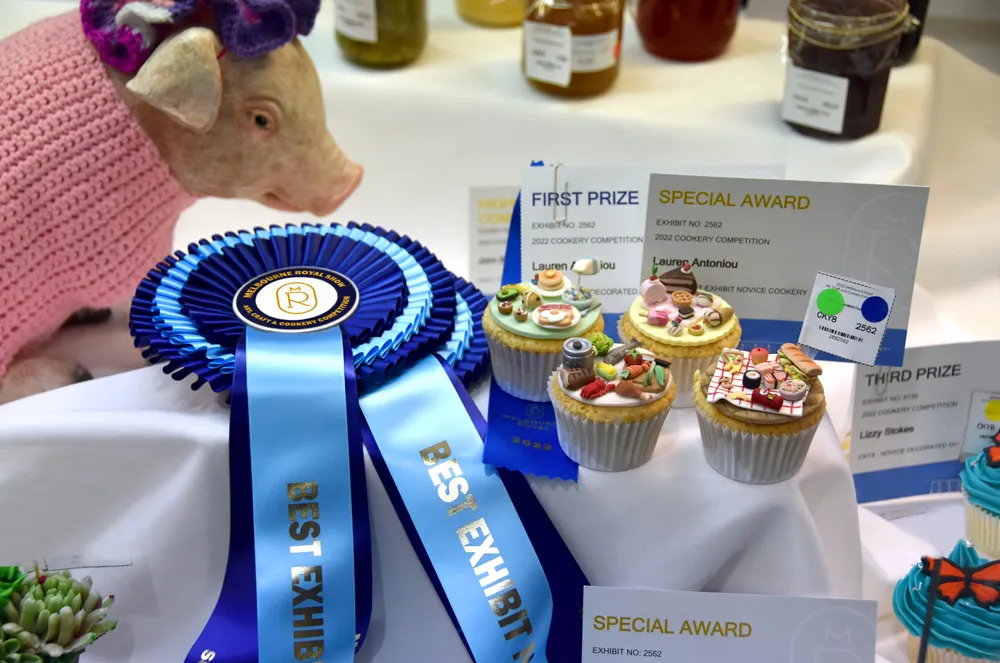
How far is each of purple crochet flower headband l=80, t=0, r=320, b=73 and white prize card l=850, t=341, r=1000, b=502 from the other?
2.34ft

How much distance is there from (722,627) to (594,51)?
93cm

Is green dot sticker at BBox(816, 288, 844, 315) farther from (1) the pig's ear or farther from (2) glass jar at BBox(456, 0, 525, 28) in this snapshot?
(2) glass jar at BBox(456, 0, 525, 28)

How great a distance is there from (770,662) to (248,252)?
0.61 metres

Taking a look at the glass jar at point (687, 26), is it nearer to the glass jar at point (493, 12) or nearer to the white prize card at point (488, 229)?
the glass jar at point (493, 12)

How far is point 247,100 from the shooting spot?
98 cm

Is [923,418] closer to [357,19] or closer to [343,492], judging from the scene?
[343,492]

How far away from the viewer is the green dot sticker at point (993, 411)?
1.04 meters

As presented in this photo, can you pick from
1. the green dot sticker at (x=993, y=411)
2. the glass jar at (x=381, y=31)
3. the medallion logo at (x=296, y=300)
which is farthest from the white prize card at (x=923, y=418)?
the glass jar at (x=381, y=31)

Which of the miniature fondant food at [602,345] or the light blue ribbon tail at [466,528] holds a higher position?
the miniature fondant food at [602,345]

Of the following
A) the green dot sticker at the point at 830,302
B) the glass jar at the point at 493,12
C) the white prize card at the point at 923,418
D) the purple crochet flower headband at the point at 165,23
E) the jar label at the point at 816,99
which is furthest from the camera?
the glass jar at the point at 493,12

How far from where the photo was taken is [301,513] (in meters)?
0.79

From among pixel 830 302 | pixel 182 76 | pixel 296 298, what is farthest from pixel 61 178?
pixel 830 302

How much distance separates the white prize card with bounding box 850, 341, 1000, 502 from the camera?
1020 millimetres

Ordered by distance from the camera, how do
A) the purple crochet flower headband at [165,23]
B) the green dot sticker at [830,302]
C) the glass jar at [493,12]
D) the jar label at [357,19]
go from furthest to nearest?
the glass jar at [493,12]
the jar label at [357,19]
the purple crochet flower headband at [165,23]
the green dot sticker at [830,302]
